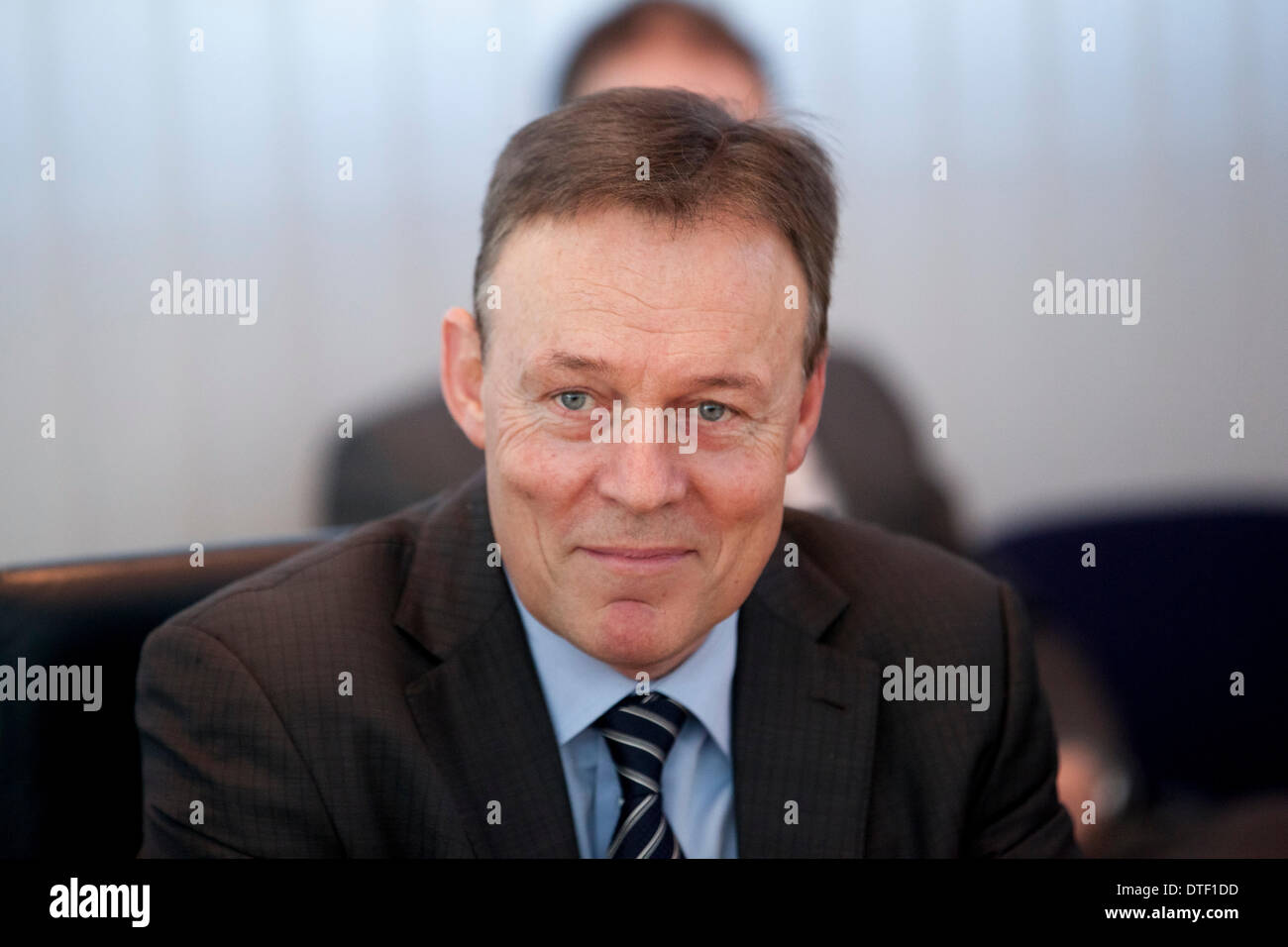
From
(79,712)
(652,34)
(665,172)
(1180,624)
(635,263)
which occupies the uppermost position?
(652,34)

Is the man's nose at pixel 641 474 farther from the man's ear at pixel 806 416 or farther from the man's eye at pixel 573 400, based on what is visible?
the man's ear at pixel 806 416

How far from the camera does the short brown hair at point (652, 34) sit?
2314 millimetres

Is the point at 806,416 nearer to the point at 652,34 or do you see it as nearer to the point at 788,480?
the point at 788,480

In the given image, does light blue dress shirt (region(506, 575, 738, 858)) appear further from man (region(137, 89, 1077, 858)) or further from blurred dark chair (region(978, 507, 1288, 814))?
blurred dark chair (region(978, 507, 1288, 814))

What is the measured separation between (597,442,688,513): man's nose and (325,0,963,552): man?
20.8 inches

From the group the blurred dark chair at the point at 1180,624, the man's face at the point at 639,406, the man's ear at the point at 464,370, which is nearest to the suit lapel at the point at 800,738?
the man's face at the point at 639,406

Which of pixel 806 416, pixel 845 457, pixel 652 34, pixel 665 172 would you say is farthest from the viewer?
pixel 845 457

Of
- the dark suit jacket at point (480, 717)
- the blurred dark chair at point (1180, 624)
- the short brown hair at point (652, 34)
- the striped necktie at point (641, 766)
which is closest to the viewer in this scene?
the dark suit jacket at point (480, 717)

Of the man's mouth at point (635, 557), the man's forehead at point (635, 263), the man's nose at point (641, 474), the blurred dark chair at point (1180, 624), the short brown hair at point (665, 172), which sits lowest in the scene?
the blurred dark chair at point (1180, 624)

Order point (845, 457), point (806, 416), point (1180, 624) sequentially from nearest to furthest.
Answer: point (806, 416)
point (1180, 624)
point (845, 457)

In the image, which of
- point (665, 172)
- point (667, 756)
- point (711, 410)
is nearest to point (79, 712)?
point (667, 756)

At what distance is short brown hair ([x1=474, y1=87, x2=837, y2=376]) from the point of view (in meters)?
1.51

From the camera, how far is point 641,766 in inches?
63.5

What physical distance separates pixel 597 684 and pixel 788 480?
96cm
